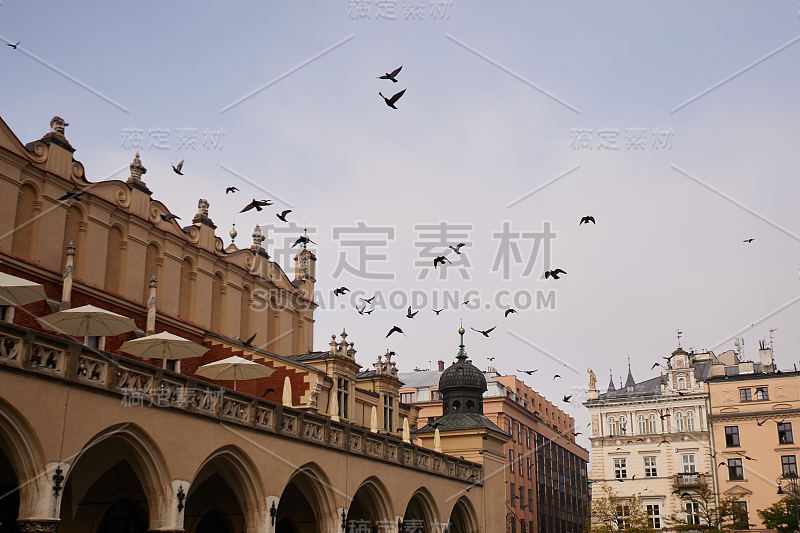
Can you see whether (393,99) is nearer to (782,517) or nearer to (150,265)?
(150,265)

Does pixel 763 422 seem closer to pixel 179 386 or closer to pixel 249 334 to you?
pixel 249 334

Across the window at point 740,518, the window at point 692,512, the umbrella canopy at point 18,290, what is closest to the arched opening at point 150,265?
the umbrella canopy at point 18,290

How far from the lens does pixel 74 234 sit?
32906 millimetres

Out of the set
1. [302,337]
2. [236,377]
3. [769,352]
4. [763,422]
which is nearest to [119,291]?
[236,377]

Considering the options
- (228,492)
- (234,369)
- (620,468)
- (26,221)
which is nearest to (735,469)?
(620,468)

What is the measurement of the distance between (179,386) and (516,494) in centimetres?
6554

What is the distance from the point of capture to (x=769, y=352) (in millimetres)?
85250

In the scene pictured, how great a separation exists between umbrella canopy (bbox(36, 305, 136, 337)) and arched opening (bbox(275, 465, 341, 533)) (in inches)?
304

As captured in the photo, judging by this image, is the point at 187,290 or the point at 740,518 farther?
the point at 740,518

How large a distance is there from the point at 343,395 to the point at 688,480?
153 ft

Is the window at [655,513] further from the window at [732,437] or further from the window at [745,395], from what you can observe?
the window at [745,395]

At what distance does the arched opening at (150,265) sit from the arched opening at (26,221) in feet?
19.3

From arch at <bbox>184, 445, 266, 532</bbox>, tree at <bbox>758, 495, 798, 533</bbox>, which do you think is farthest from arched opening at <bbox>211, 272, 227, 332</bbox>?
tree at <bbox>758, 495, 798, 533</bbox>

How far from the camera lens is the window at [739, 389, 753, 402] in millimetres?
74688
